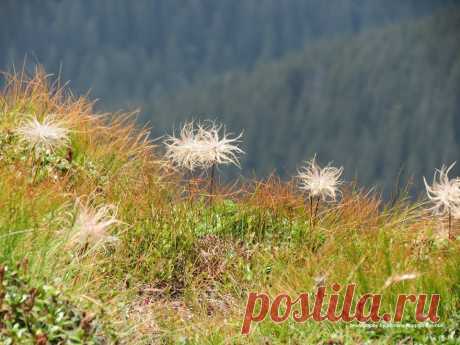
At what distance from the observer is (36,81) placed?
782 cm

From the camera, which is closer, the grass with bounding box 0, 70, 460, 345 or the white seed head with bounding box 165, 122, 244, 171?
the grass with bounding box 0, 70, 460, 345

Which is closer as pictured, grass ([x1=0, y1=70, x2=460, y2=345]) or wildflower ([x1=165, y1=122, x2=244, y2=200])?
grass ([x1=0, y1=70, x2=460, y2=345])

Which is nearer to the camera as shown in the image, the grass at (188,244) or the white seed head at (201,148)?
the grass at (188,244)

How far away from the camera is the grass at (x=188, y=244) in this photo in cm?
452

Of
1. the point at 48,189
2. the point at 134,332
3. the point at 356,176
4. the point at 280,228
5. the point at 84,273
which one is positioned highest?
the point at 356,176

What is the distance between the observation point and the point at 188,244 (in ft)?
20.0

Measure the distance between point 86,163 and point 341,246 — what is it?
2.58m

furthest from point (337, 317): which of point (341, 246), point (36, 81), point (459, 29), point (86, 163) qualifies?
point (459, 29)

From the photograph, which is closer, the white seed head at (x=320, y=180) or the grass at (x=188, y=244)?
the grass at (x=188, y=244)

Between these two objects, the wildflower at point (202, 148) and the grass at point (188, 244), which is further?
the wildflower at point (202, 148)

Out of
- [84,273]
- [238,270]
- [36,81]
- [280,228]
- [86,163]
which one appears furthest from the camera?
[36,81]

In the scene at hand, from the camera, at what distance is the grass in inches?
178

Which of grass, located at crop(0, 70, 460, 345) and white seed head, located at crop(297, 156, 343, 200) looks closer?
grass, located at crop(0, 70, 460, 345)

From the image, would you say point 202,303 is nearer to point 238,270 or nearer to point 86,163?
point 238,270
